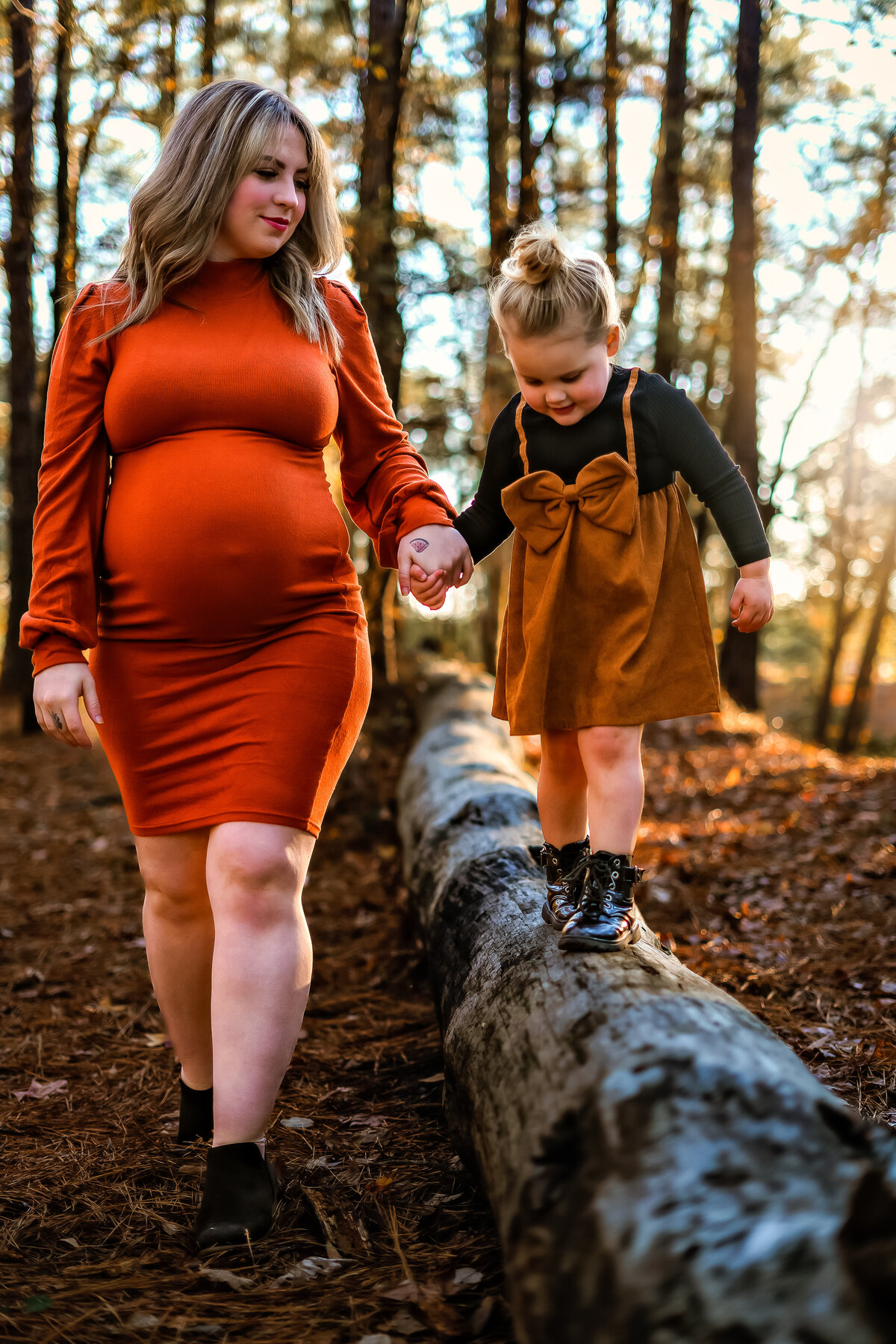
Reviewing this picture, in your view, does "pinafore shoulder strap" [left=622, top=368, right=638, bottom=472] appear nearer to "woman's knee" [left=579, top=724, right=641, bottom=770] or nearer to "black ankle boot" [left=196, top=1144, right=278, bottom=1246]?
"woman's knee" [left=579, top=724, right=641, bottom=770]

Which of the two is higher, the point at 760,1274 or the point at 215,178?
the point at 215,178

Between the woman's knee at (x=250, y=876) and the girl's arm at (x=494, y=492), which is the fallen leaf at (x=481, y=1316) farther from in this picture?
the girl's arm at (x=494, y=492)

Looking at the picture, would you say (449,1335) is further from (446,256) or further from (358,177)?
(446,256)

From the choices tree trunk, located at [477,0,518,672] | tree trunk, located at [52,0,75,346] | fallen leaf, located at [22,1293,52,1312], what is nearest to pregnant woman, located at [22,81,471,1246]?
fallen leaf, located at [22,1293,52,1312]

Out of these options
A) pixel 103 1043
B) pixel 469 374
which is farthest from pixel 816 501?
pixel 103 1043

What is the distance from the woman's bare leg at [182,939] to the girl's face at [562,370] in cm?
147

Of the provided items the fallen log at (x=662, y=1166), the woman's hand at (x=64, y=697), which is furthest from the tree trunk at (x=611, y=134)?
the fallen log at (x=662, y=1166)

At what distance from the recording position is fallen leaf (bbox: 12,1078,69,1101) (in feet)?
10.9

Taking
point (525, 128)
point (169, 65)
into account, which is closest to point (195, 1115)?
point (525, 128)

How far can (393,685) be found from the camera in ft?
22.4

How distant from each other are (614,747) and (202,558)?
1166 millimetres

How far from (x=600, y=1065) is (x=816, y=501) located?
22258mm

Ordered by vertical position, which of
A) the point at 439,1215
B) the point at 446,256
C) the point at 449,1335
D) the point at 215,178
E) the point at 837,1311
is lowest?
the point at 439,1215

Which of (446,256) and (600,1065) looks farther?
(446,256)
